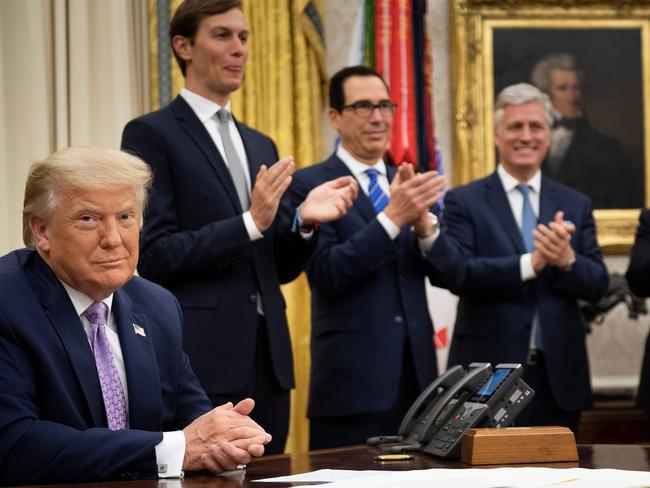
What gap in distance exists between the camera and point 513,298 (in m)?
4.55

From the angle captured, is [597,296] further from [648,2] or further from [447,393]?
[648,2]

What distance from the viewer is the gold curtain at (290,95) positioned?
6195 mm

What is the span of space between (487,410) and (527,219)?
2.39 m

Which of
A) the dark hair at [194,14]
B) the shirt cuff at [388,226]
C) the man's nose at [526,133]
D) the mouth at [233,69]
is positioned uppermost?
the dark hair at [194,14]

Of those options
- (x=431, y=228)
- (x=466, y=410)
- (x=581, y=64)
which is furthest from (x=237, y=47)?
(x=581, y=64)

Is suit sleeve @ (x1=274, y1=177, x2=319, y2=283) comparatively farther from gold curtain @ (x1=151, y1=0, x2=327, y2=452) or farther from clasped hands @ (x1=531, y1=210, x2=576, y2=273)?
gold curtain @ (x1=151, y1=0, x2=327, y2=452)

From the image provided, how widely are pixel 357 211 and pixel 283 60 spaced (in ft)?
6.75

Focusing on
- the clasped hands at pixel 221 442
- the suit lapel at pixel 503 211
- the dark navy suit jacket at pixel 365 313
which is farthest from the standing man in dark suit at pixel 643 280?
the clasped hands at pixel 221 442

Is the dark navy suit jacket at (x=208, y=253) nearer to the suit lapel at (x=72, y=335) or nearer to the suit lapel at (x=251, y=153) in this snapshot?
the suit lapel at (x=251, y=153)

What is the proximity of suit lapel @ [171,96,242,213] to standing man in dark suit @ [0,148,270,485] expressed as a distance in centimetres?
121

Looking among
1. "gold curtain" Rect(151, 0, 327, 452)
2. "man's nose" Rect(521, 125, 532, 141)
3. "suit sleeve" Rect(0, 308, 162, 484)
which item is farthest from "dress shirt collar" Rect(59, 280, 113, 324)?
"gold curtain" Rect(151, 0, 327, 452)

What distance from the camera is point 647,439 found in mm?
5832

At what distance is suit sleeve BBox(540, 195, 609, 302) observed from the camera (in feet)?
14.8

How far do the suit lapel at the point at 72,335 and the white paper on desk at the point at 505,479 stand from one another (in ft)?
2.19
